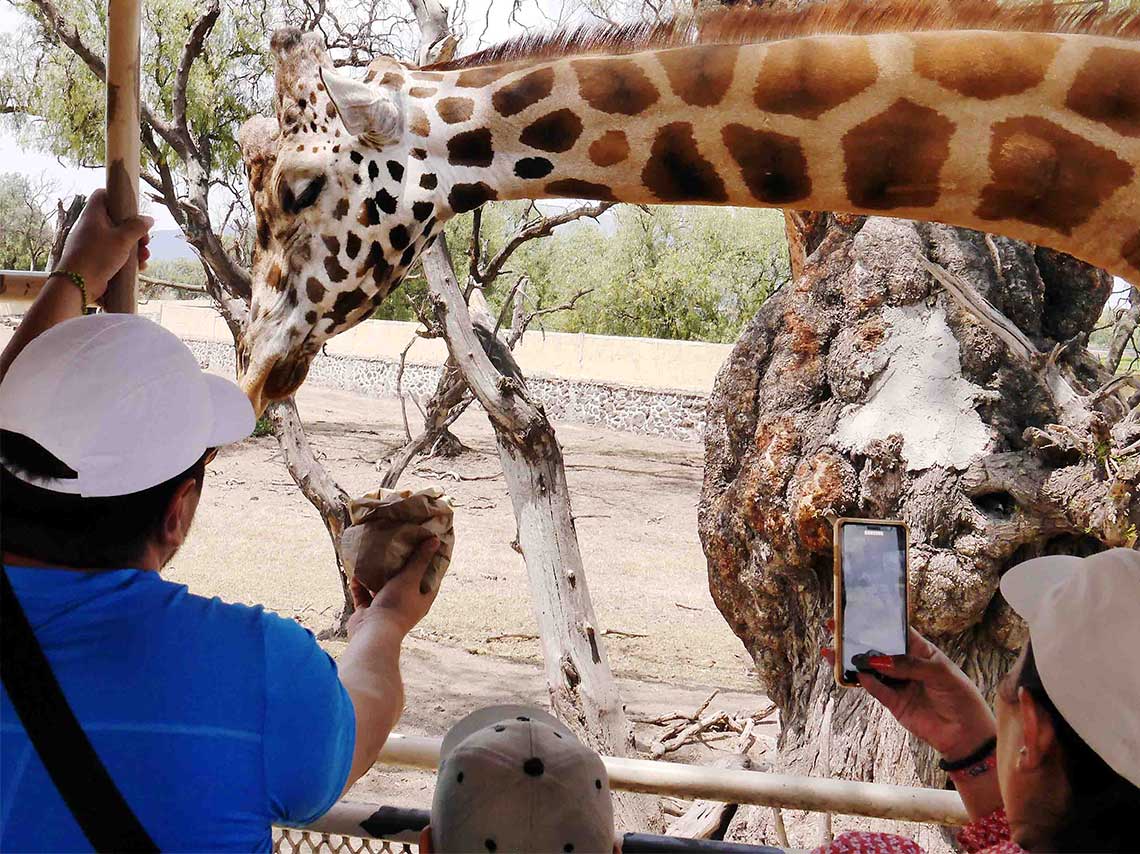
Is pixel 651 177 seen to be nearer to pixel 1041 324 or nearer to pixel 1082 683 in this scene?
pixel 1082 683

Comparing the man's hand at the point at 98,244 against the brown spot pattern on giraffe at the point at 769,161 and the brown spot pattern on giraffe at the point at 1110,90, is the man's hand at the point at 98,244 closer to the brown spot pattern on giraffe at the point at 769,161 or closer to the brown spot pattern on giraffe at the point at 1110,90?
the brown spot pattern on giraffe at the point at 769,161

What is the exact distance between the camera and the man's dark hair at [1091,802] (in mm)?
699

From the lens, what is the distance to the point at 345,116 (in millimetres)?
1647

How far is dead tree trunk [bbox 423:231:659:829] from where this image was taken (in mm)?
4434

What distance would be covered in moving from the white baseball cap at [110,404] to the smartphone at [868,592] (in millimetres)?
710

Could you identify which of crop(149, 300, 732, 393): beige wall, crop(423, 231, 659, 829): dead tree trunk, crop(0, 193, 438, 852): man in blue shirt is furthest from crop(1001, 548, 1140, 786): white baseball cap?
crop(149, 300, 732, 393): beige wall

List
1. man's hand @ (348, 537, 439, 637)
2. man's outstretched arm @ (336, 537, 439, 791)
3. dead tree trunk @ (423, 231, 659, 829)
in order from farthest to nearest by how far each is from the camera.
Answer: dead tree trunk @ (423, 231, 659, 829) < man's hand @ (348, 537, 439, 637) < man's outstretched arm @ (336, 537, 439, 791)

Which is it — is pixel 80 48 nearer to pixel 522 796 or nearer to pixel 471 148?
pixel 471 148

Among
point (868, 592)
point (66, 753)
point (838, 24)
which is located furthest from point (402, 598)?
point (838, 24)

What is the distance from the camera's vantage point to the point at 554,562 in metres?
4.52

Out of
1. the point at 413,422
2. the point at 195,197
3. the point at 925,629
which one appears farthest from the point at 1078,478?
the point at 413,422

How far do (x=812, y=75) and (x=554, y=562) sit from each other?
3.23 m

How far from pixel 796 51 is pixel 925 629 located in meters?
2.63

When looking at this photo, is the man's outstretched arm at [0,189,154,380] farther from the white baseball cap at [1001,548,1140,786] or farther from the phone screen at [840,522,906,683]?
the white baseball cap at [1001,548,1140,786]
